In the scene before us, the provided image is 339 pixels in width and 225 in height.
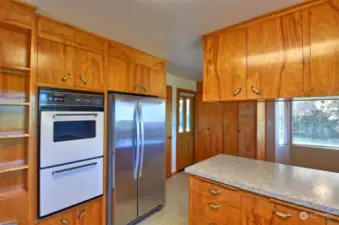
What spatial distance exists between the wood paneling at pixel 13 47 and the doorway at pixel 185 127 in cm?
313

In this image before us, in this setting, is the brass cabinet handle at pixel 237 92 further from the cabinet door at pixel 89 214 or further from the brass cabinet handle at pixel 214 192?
the cabinet door at pixel 89 214

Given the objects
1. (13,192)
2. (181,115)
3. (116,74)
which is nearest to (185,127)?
(181,115)

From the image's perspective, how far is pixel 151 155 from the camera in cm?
248

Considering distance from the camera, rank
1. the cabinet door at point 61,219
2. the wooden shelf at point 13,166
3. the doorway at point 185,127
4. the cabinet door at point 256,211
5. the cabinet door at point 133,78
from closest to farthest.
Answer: the cabinet door at point 256,211, the wooden shelf at point 13,166, the cabinet door at point 61,219, the cabinet door at point 133,78, the doorway at point 185,127

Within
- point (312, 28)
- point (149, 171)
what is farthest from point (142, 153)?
point (312, 28)

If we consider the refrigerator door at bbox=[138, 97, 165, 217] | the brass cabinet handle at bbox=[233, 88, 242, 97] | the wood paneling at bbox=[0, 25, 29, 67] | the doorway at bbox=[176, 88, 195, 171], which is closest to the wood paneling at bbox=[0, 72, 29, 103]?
the wood paneling at bbox=[0, 25, 29, 67]

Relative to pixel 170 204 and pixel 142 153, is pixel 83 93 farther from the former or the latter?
pixel 170 204

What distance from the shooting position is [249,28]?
1.63 meters

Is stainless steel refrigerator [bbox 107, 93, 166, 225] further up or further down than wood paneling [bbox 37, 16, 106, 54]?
further down

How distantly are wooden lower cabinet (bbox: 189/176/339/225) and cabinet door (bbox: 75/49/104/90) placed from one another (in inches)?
56.2

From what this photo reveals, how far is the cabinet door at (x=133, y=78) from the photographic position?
2.32 metres

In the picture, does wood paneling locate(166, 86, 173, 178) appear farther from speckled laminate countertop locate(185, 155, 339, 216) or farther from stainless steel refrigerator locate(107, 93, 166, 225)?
speckled laminate countertop locate(185, 155, 339, 216)

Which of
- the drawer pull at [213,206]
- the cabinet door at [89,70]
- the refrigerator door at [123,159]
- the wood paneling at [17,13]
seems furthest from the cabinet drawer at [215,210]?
the wood paneling at [17,13]

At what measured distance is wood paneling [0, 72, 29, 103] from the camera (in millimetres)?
1488
